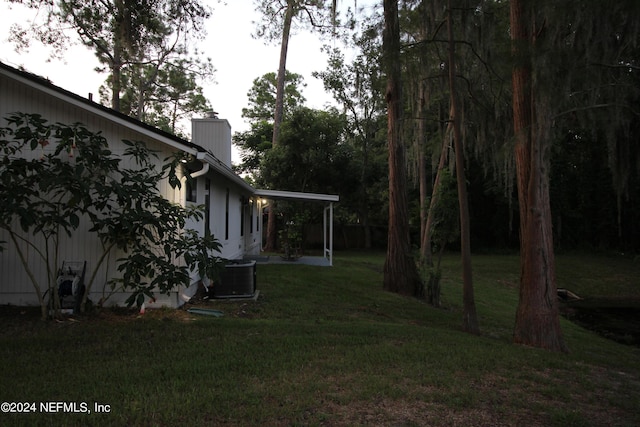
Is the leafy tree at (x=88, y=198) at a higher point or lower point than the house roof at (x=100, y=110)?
lower

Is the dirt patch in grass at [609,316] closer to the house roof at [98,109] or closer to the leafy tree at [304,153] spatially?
the house roof at [98,109]

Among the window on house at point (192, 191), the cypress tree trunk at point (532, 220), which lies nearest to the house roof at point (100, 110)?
the window on house at point (192, 191)

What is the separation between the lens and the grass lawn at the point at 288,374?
10.8 ft

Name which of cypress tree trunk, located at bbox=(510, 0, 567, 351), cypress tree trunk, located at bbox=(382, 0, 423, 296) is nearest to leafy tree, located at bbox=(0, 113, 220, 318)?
cypress tree trunk, located at bbox=(510, 0, 567, 351)

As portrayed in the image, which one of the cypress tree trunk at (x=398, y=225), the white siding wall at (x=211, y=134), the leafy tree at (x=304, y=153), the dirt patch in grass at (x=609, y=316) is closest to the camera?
the dirt patch in grass at (x=609, y=316)

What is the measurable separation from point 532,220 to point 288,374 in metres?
4.57

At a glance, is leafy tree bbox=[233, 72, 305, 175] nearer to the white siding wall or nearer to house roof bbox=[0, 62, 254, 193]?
the white siding wall

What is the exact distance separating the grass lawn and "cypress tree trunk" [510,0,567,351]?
0.67 m

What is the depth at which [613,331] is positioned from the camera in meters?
11.4

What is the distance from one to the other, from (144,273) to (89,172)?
168 cm

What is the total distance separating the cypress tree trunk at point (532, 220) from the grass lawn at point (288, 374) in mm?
669

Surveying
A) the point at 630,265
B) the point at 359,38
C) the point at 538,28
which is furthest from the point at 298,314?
the point at 630,265

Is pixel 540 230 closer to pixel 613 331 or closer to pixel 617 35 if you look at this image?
pixel 617 35

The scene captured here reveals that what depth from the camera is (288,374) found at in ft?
13.6
